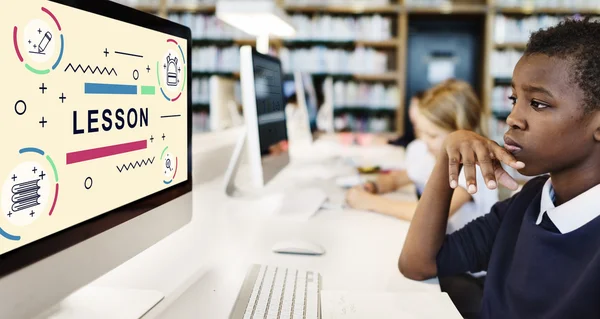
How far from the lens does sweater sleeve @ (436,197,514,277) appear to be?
1.00m

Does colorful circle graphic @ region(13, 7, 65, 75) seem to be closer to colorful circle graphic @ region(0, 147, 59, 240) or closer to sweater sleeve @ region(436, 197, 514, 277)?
colorful circle graphic @ region(0, 147, 59, 240)

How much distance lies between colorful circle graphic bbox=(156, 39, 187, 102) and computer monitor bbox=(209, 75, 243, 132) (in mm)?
1709

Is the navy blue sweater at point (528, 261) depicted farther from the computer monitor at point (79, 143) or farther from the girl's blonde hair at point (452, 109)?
the girl's blonde hair at point (452, 109)

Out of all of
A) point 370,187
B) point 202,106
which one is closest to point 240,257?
point 370,187

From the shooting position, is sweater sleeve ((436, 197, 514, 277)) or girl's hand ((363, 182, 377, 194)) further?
girl's hand ((363, 182, 377, 194))

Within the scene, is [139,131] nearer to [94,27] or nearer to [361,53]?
[94,27]

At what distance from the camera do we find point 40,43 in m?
0.53

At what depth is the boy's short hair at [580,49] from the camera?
0.76m

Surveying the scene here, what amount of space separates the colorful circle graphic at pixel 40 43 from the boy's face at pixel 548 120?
2.20 feet

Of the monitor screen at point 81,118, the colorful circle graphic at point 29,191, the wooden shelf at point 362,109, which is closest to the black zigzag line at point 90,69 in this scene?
the monitor screen at point 81,118

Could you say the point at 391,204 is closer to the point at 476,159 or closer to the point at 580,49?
the point at 476,159

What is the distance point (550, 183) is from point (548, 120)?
0.14m

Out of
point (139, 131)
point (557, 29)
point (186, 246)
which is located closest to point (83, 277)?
point (139, 131)

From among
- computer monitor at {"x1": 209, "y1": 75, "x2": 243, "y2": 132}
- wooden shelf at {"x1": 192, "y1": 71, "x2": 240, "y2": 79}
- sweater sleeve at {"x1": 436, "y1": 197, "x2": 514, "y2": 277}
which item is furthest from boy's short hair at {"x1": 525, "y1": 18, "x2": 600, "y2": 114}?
wooden shelf at {"x1": 192, "y1": 71, "x2": 240, "y2": 79}
